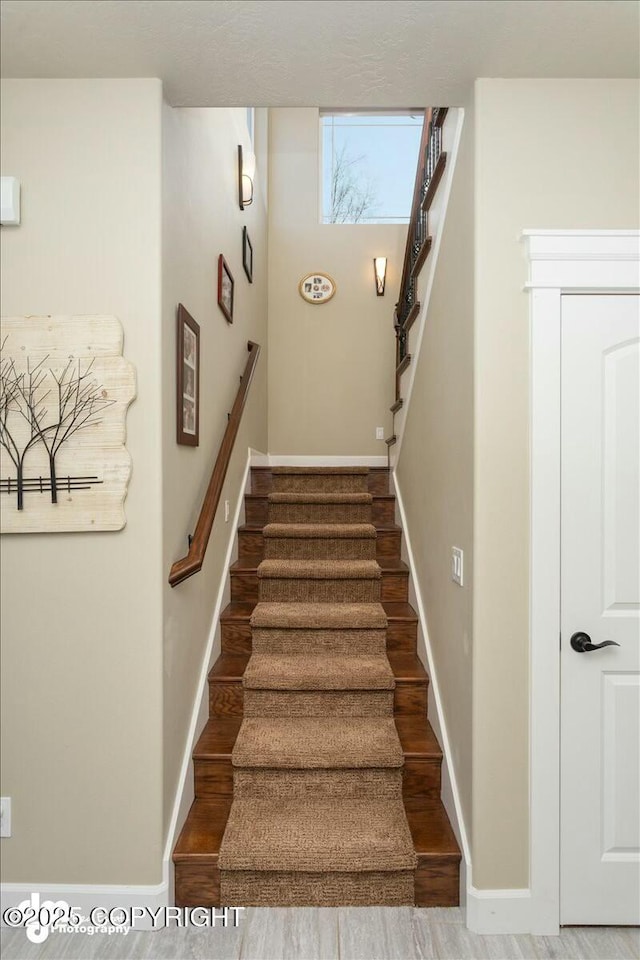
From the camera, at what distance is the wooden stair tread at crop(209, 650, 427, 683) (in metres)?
2.37

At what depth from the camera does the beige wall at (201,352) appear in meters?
1.92

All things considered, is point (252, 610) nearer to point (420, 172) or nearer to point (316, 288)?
point (420, 172)

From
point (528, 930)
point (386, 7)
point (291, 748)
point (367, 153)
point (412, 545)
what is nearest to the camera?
point (386, 7)

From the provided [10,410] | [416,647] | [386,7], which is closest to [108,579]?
[10,410]

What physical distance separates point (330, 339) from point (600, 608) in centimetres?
357

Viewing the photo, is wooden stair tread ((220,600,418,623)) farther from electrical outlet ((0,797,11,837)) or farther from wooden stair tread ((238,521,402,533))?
electrical outlet ((0,797,11,837))

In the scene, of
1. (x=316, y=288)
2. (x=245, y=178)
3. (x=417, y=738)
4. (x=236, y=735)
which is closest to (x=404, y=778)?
(x=417, y=738)

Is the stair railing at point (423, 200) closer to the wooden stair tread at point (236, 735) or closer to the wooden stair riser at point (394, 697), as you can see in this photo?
the wooden stair riser at point (394, 697)

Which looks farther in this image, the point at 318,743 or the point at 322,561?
the point at 322,561

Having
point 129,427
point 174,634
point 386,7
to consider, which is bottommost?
point 174,634

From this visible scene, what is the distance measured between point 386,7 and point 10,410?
162cm

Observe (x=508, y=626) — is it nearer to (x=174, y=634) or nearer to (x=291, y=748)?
(x=291, y=748)

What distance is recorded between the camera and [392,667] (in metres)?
2.50

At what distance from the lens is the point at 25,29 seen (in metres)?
1.59
